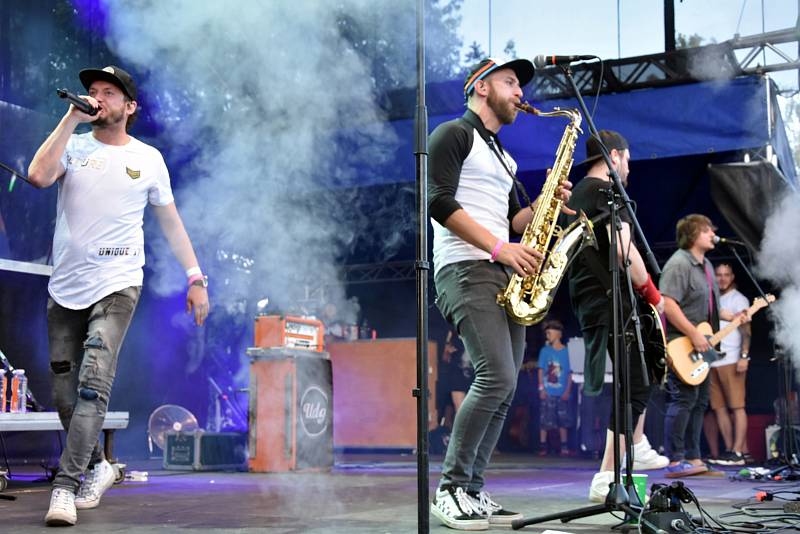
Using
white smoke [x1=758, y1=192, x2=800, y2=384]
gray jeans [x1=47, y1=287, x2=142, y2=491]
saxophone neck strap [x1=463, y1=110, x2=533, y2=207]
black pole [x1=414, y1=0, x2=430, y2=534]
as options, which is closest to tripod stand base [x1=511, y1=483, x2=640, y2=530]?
black pole [x1=414, y1=0, x2=430, y2=534]

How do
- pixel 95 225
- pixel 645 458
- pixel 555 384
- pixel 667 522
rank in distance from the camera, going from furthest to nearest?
pixel 555 384 < pixel 645 458 < pixel 95 225 < pixel 667 522

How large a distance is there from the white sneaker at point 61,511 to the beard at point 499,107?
2.63 m

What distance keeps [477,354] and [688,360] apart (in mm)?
4049

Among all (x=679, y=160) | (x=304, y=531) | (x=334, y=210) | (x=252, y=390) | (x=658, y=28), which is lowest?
(x=304, y=531)

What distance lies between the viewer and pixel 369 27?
23.2ft

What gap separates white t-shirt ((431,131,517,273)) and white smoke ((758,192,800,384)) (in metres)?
5.45

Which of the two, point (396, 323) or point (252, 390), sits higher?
point (396, 323)

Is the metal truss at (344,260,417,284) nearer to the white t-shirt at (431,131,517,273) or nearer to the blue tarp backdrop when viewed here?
the blue tarp backdrop

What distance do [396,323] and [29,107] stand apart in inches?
323

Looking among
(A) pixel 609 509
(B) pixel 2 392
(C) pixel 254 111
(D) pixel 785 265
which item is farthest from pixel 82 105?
(D) pixel 785 265

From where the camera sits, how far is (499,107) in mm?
4211

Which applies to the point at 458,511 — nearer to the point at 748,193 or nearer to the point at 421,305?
the point at 421,305

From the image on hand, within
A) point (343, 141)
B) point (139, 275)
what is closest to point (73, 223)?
point (139, 275)

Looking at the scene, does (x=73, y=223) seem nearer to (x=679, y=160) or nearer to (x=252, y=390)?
(x=252, y=390)
